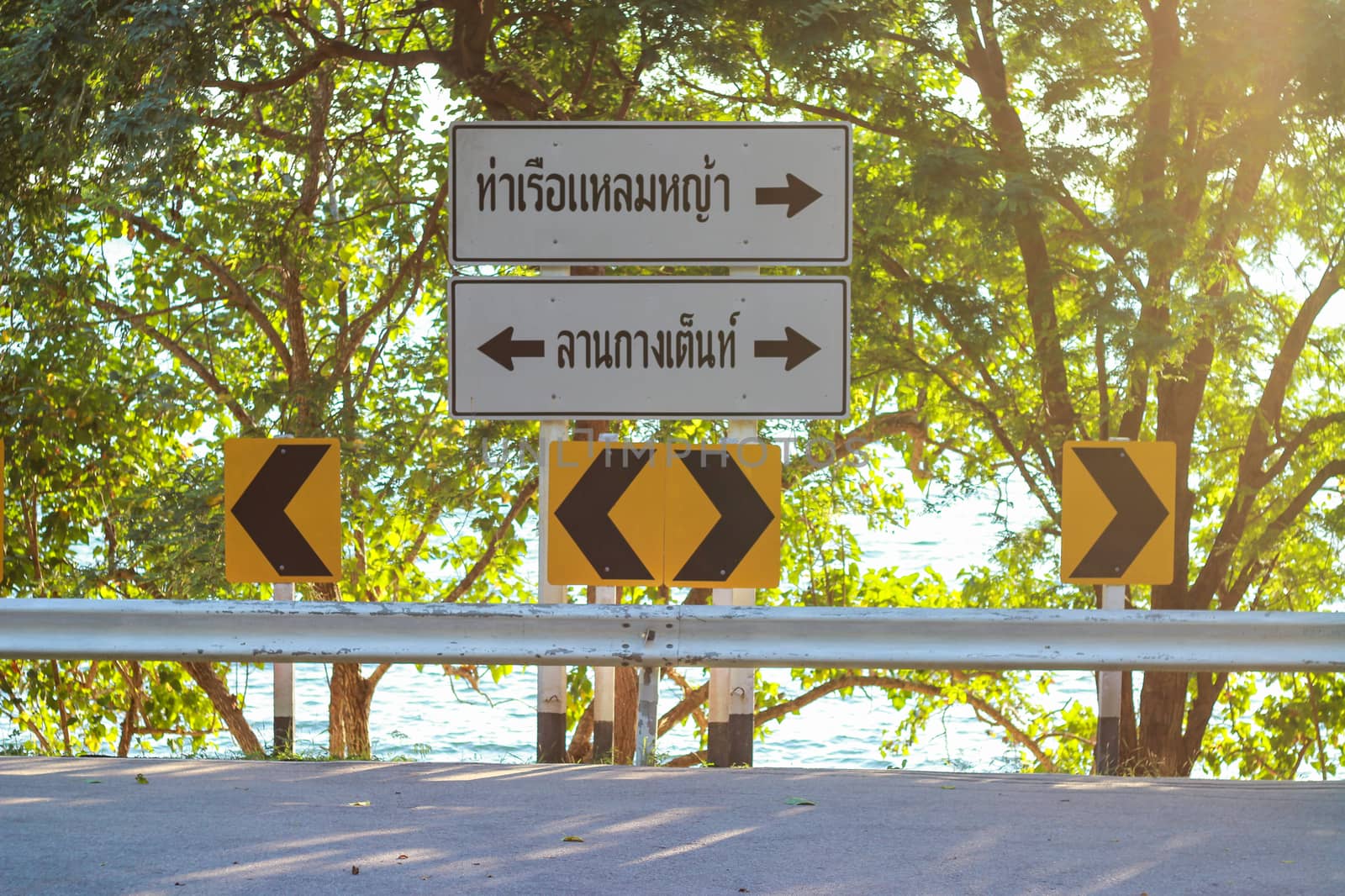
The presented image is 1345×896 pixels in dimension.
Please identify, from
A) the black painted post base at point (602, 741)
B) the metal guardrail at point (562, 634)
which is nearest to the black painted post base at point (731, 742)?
the black painted post base at point (602, 741)

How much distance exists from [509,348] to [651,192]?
37.4 inches

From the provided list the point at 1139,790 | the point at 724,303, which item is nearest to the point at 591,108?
the point at 724,303

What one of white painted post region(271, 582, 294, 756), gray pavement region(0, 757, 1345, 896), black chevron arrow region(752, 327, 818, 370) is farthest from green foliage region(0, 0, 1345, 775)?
white painted post region(271, 582, 294, 756)

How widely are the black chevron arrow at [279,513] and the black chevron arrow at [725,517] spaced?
66.3 inches

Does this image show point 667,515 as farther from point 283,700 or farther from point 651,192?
point 283,700

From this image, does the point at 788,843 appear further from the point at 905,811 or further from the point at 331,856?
the point at 331,856

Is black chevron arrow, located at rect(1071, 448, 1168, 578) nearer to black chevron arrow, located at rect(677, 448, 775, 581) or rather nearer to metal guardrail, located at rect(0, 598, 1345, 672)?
metal guardrail, located at rect(0, 598, 1345, 672)

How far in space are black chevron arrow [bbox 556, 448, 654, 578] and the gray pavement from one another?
96 cm

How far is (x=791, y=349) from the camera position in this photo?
6027mm

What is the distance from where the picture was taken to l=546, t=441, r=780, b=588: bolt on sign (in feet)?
19.4

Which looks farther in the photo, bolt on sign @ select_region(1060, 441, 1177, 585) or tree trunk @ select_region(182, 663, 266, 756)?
tree trunk @ select_region(182, 663, 266, 756)

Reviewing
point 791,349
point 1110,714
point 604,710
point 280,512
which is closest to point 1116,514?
point 1110,714

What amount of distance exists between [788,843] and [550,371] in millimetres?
2618

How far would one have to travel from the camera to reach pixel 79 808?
4527 mm
